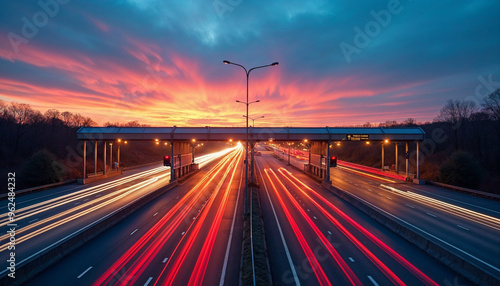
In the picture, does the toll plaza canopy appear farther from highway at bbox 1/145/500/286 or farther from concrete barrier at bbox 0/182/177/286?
concrete barrier at bbox 0/182/177/286

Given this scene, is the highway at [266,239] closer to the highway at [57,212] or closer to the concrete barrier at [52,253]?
the highway at [57,212]

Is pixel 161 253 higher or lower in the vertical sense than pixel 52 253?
lower

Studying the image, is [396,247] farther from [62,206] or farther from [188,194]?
[62,206]

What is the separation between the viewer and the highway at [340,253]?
10.9m

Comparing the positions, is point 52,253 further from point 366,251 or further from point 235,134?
point 235,134

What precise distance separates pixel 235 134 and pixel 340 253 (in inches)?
1061

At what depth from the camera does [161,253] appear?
13.2m

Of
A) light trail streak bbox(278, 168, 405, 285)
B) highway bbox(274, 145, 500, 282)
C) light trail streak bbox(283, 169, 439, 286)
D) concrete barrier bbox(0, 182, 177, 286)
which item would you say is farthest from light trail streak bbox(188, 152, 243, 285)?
highway bbox(274, 145, 500, 282)

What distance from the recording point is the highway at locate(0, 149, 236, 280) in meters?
14.9

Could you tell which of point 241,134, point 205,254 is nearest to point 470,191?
point 241,134

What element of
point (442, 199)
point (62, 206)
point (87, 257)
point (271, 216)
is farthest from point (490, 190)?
point (62, 206)

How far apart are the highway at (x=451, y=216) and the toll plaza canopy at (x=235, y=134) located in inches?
359

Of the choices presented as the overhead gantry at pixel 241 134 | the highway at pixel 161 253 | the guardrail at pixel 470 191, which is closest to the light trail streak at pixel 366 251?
the highway at pixel 161 253

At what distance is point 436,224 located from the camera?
1861cm
